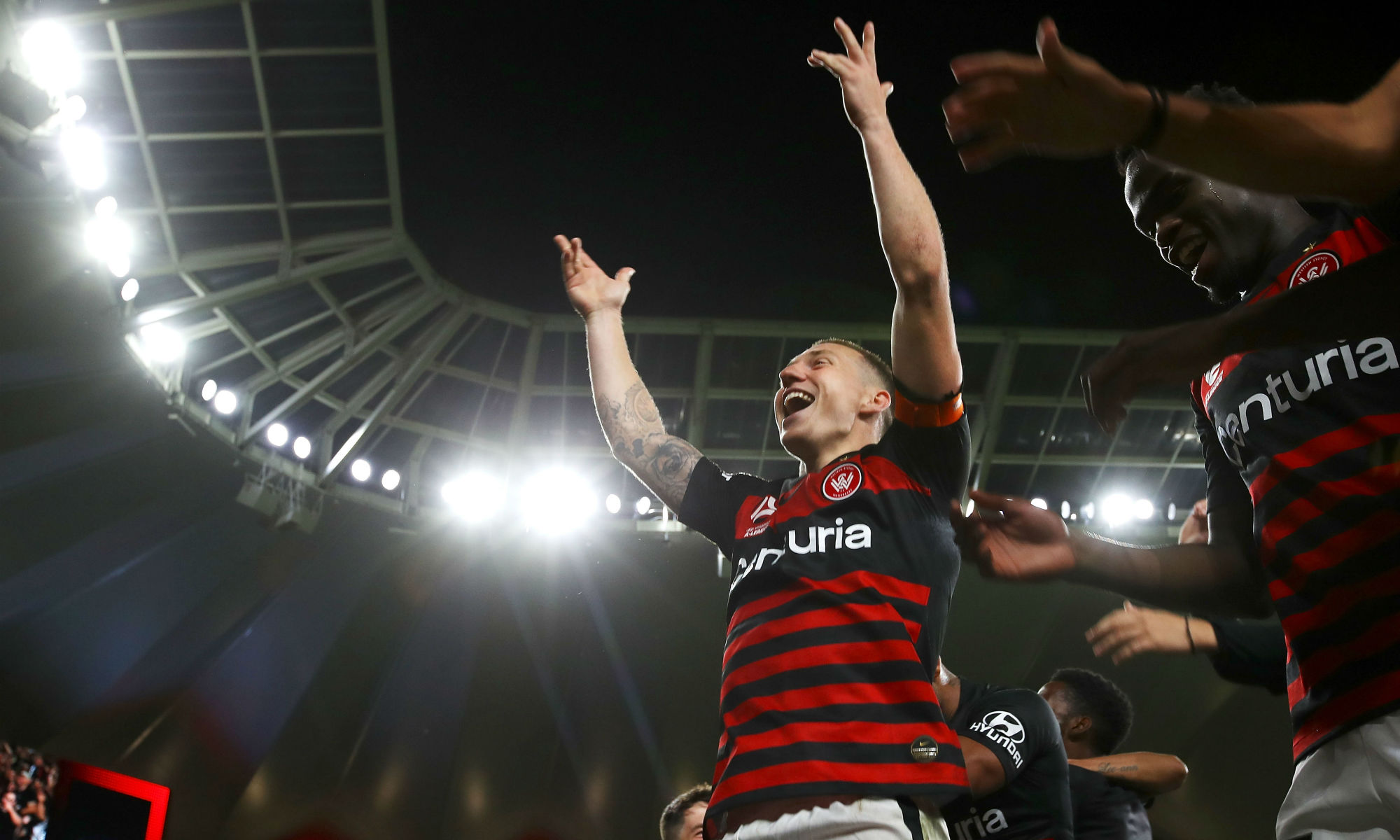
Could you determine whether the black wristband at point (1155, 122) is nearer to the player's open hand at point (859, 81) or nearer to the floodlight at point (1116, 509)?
the player's open hand at point (859, 81)

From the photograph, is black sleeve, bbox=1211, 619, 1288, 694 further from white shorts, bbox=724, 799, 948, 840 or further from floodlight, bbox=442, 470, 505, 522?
floodlight, bbox=442, 470, 505, 522

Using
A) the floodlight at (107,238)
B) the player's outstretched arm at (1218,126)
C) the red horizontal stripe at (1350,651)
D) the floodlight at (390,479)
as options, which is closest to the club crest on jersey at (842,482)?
the red horizontal stripe at (1350,651)

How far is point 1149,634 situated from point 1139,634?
0.02 m

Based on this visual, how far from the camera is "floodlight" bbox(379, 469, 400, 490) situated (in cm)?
1410

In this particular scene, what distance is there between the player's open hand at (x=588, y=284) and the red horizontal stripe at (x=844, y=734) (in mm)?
1558

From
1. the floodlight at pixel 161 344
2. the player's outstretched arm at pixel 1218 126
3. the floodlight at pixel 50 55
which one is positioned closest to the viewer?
the player's outstretched arm at pixel 1218 126

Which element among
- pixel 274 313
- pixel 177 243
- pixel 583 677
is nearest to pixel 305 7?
pixel 177 243

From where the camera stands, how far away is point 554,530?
1420 cm

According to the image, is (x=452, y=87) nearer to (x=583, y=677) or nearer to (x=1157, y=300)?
(x=1157, y=300)

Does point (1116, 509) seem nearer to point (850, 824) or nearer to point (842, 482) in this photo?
point (842, 482)

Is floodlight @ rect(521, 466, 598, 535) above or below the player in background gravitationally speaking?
above

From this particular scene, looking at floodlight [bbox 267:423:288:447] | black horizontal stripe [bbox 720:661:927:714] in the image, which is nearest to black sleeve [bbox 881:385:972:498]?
black horizontal stripe [bbox 720:661:927:714]

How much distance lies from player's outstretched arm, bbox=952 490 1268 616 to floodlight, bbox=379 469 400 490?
13436mm

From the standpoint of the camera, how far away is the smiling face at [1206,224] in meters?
1.85
